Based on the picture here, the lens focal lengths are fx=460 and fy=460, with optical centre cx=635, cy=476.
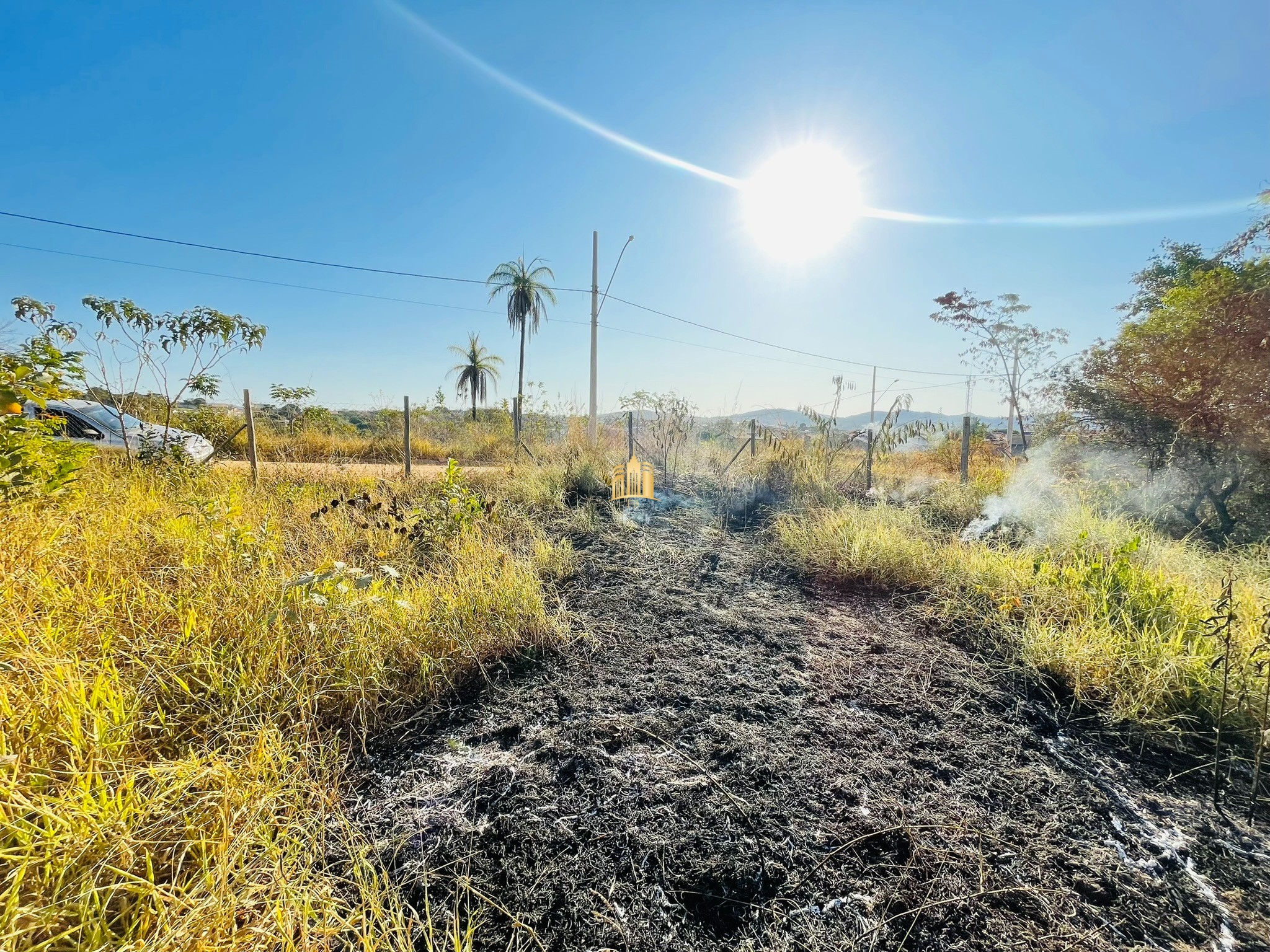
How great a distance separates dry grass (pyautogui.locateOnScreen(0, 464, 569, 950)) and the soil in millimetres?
199

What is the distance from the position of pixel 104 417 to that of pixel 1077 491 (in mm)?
12930

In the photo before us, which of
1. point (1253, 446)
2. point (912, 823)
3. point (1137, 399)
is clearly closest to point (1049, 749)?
point (912, 823)

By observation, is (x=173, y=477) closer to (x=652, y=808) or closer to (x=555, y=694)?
(x=555, y=694)

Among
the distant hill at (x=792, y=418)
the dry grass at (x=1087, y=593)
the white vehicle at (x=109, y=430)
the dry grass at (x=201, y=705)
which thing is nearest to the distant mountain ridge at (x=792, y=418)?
the distant hill at (x=792, y=418)

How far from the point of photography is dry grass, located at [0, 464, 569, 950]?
3.34 feet

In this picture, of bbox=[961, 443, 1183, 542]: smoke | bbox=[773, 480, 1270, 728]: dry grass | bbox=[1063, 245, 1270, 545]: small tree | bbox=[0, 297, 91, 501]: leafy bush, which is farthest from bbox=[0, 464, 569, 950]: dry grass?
bbox=[1063, 245, 1270, 545]: small tree

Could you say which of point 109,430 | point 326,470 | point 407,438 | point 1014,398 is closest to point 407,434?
point 407,438

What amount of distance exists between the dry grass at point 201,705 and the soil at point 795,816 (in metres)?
0.20

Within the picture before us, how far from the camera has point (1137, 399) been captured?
512 centimetres

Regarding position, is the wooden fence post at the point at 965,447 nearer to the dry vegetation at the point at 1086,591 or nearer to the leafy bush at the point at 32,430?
the dry vegetation at the point at 1086,591

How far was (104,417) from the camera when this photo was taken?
6680 mm

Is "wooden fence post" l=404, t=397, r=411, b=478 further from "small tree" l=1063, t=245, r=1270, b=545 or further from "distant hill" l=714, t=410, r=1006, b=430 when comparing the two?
"small tree" l=1063, t=245, r=1270, b=545

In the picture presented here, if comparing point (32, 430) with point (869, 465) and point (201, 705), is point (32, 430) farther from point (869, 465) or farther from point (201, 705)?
point (869, 465)

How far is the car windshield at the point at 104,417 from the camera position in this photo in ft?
21.1
